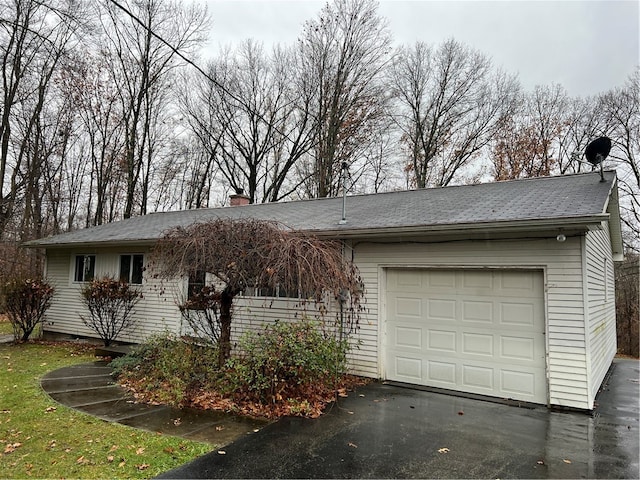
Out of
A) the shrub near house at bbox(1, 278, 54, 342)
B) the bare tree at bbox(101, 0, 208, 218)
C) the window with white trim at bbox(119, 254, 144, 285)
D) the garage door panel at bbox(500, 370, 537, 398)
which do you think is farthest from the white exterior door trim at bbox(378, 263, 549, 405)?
the bare tree at bbox(101, 0, 208, 218)

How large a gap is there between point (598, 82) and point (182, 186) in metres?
20.7

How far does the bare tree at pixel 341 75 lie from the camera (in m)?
18.4

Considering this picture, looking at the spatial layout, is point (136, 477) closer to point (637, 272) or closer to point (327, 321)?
point (327, 321)

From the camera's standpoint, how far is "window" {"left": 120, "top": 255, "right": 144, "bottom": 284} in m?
9.69

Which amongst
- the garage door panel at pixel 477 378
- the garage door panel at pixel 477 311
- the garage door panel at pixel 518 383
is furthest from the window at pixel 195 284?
the garage door panel at pixel 518 383

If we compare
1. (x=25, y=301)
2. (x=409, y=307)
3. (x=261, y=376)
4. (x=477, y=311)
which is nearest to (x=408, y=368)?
(x=409, y=307)

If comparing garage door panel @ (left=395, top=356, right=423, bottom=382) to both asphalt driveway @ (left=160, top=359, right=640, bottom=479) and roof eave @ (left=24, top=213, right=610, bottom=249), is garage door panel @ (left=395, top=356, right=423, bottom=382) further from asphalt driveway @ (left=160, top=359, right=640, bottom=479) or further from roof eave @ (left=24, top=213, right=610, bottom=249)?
roof eave @ (left=24, top=213, right=610, bottom=249)

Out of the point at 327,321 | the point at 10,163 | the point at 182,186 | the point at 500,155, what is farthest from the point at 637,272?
the point at 10,163

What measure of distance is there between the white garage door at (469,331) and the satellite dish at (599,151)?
240 centimetres

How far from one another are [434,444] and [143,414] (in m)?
3.37

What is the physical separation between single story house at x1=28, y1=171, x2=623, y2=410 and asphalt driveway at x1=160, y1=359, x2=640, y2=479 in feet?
2.00

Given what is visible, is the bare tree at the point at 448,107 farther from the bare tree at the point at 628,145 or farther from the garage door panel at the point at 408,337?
the garage door panel at the point at 408,337

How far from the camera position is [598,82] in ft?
59.8

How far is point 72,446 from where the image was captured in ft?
12.7
